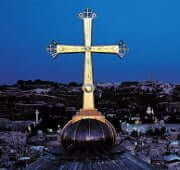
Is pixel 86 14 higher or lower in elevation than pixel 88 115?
higher

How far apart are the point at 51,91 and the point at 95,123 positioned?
339ft

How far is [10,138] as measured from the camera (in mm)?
62062

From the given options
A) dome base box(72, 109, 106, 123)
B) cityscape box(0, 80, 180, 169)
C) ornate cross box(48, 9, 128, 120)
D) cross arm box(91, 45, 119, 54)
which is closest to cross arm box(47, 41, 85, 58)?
ornate cross box(48, 9, 128, 120)

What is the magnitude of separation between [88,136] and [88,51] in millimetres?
1532

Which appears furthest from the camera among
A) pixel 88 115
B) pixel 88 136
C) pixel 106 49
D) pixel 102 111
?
pixel 102 111

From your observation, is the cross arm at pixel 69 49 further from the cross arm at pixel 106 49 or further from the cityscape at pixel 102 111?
the cityscape at pixel 102 111

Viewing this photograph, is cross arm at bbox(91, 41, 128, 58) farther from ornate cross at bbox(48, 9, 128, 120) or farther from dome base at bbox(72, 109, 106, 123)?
dome base at bbox(72, 109, 106, 123)

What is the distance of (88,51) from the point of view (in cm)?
858

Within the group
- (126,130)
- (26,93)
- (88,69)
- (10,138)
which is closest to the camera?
(88,69)

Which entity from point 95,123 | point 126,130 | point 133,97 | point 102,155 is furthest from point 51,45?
point 133,97

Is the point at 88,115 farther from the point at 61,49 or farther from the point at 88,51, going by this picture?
the point at 61,49

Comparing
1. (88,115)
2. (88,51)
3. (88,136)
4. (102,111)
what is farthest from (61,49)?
(102,111)

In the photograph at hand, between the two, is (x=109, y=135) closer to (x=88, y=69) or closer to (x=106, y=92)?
(x=88, y=69)

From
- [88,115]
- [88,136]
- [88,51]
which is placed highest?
[88,51]
